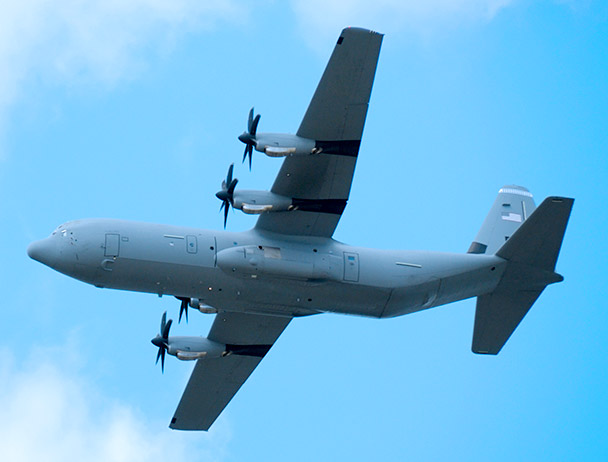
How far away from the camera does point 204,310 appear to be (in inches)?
1241

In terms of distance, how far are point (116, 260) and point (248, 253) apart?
11.5 feet

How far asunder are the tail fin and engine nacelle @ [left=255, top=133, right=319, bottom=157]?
22.2 feet

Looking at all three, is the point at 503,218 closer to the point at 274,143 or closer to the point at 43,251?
the point at 274,143

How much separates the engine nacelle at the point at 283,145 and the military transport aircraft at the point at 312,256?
0.09 ft

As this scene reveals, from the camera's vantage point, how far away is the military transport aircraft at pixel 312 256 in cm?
2877

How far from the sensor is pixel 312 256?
3002 centimetres

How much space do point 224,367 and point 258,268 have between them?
20.5ft

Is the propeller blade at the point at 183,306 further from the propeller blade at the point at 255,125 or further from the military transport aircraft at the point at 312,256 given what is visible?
the propeller blade at the point at 255,125

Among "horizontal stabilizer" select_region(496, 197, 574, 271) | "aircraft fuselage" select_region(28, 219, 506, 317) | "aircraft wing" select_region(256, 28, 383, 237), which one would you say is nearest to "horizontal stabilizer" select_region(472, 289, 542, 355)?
"aircraft fuselage" select_region(28, 219, 506, 317)

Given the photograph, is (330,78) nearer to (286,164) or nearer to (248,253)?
(286,164)

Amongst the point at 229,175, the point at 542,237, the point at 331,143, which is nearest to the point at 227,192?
the point at 229,175

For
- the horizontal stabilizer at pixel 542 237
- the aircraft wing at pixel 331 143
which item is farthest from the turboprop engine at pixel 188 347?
the horizontal stabilizer at pixel 542 237

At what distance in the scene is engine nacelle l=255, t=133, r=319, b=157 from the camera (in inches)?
1119

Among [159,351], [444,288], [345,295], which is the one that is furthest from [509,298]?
[159,351]
